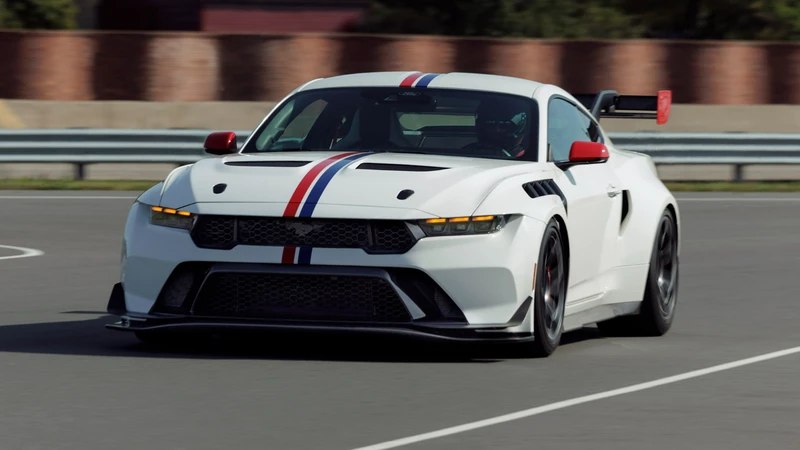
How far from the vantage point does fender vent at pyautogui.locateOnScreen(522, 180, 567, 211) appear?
8312 mm

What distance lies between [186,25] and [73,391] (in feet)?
101

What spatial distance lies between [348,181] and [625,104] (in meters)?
3.43

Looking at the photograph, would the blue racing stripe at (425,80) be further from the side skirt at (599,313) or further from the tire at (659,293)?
the tire at (659,293)

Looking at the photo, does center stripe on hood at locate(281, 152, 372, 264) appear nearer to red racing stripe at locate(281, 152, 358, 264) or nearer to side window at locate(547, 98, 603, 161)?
red racing stripe at locate(281, 152, 358, 264)

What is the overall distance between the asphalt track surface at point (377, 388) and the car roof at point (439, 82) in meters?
1.38

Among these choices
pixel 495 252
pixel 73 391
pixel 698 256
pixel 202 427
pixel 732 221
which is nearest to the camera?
pixel 202 427

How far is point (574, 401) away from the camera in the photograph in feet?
23.7

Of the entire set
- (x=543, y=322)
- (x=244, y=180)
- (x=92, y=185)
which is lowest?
(x=92, y=185)

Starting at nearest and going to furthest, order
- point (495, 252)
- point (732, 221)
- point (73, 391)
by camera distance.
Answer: point (73, 391) → point (495, 252) → point (732, 221)

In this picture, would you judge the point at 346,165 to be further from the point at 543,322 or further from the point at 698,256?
the point at 698,256

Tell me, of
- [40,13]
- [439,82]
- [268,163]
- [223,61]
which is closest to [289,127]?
[439,82]

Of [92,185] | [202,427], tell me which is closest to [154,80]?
[92,185]

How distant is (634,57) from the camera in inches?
1182

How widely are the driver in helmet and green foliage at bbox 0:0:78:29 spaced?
31.1m
